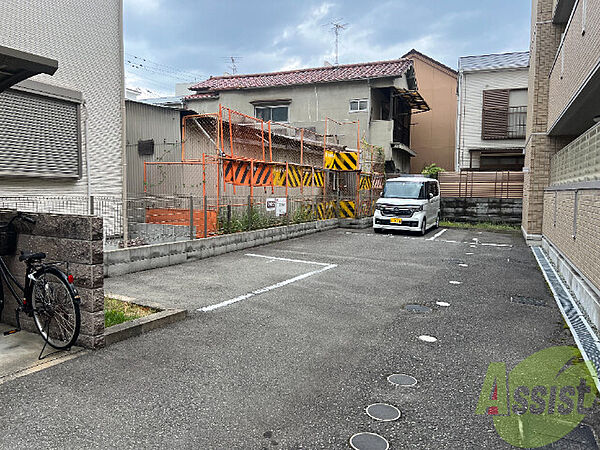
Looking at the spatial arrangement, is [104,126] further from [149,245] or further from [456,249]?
[456,249]

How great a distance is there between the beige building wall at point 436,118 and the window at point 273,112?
35.2 ft

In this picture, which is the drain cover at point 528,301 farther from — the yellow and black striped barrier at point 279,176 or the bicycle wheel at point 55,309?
the yellow and black striped barrier at point 279,176

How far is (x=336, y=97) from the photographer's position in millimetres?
23031

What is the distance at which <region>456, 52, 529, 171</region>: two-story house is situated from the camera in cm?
2262

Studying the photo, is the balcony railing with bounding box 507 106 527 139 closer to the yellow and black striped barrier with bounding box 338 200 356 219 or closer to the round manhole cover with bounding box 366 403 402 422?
the yellow and black striped barrier with bounding box 338 200 356 219

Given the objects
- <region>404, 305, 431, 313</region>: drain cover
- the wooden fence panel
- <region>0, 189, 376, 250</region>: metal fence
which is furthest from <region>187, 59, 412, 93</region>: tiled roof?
<region>404, 305, 431, 313</region>: drain cover

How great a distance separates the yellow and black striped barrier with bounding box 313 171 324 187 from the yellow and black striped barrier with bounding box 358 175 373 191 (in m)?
1.81

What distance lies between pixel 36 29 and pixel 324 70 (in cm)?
1762

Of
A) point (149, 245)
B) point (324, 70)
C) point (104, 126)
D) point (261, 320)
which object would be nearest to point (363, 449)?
point (261, 320)

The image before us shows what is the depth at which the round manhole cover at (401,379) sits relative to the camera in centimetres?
373

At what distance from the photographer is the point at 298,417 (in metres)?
3.15

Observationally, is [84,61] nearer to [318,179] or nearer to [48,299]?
[48,299]

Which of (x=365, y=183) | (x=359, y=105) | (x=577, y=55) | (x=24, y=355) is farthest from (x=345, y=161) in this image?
(x=24, y=355)

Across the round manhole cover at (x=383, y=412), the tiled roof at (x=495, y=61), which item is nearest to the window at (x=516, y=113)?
the tiled roof at (x=495, y=61)
